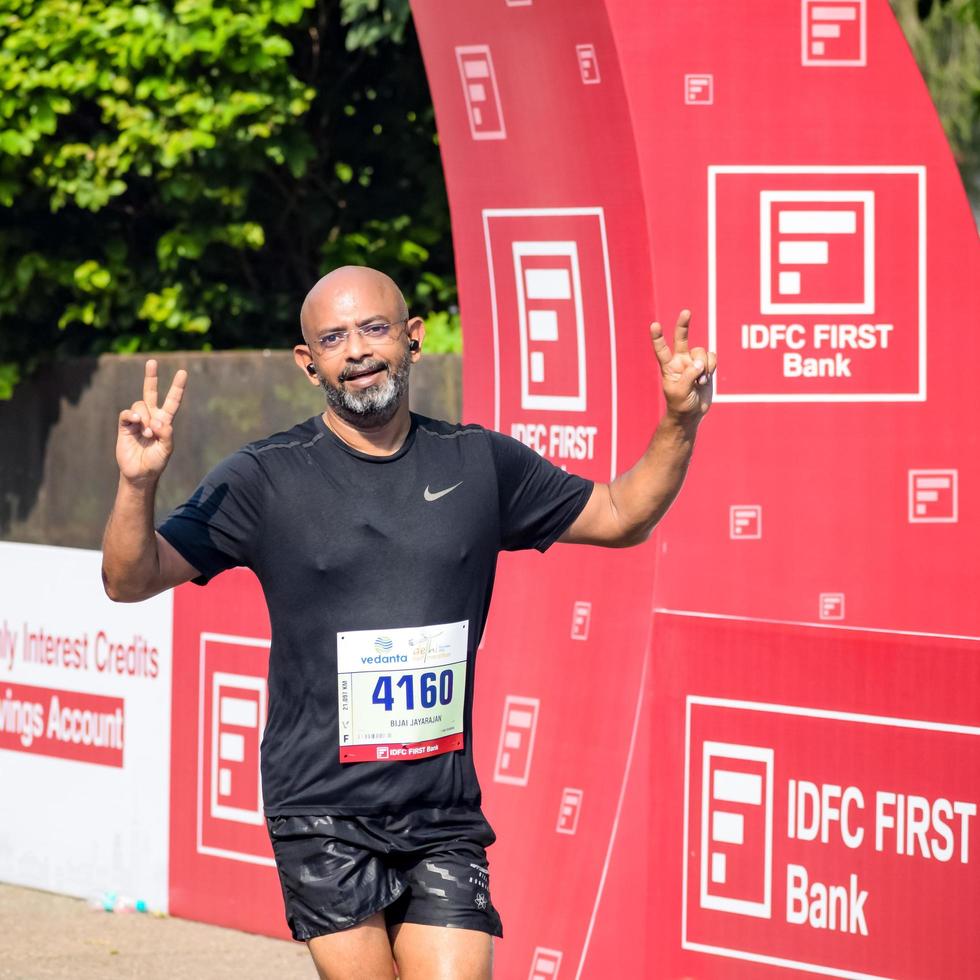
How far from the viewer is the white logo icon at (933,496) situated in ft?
19.4

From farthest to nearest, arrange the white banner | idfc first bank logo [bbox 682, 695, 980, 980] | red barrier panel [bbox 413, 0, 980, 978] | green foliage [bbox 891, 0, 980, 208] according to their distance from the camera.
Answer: green foliage [bbox 891, 0, 980, 208] < the white banner < red barrier panel [bbox 413, 0, 980, 978] < idfc first bank logo [bbox 682, 695, 980, 980]

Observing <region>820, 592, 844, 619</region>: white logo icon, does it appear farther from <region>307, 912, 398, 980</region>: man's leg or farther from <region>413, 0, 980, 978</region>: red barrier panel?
<region>307, 912, 398, 980</region>: man's leg

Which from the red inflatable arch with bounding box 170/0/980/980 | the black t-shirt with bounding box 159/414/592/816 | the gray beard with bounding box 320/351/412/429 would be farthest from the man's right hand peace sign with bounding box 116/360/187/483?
the red inflatable arch with bounding box 170/0/980/980

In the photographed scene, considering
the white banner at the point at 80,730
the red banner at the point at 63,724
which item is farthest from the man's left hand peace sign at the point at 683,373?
the red banner at the point at 63,724

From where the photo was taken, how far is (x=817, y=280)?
19.2ft

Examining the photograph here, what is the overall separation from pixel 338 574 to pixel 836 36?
2.78 m

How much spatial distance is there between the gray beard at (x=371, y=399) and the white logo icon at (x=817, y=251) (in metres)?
2.06

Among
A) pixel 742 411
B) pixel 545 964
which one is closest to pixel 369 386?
pixel 742 411

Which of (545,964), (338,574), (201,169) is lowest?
(545,964)

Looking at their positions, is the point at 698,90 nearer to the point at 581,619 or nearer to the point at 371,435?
the point at 581,619

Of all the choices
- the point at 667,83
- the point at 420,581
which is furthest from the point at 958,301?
the point at 420,581

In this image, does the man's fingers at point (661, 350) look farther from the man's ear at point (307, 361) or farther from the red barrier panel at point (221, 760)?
the red barrier panel at point (221, 760)

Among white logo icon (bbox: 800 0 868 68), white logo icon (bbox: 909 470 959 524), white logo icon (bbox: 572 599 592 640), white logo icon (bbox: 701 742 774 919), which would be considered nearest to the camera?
white logo icon (bbox: 701 742 774 919)

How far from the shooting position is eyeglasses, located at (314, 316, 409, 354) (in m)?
4.13
